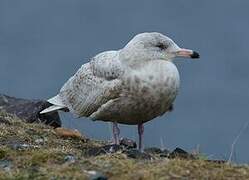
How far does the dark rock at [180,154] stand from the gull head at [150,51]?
1.10m

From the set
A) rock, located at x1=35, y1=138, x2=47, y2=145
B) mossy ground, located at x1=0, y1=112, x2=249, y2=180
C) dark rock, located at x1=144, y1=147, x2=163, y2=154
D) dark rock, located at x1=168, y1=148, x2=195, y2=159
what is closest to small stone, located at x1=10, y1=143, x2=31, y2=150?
mossy ground, located at x1=0, y1=112, x2=249, y2=180

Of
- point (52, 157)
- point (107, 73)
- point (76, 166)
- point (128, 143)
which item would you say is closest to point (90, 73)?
point (107, 73)

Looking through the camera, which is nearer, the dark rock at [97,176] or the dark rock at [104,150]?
the dark rock at [97,176]

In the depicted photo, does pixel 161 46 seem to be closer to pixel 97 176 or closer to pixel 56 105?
pixel 56 105

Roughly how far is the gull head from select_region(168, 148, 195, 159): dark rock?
110 centimetres

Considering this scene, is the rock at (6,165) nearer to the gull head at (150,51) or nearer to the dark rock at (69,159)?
the dark rock at (69,159)

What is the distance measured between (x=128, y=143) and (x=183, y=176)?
4.28 meters

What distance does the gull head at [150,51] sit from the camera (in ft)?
36.4

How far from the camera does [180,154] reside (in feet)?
34.8

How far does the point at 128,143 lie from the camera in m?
12.8

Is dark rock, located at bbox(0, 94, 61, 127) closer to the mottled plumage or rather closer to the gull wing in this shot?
the gull wing

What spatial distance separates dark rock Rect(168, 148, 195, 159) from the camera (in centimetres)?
1027

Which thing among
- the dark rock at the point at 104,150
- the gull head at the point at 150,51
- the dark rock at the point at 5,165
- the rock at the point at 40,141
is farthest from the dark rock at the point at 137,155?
the rock at the point at 40,141

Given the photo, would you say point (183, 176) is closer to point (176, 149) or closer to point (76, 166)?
point (76, 166)
